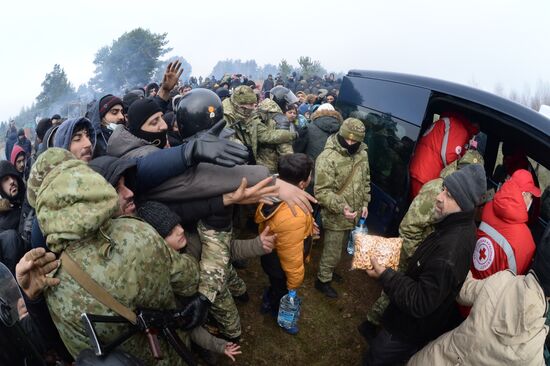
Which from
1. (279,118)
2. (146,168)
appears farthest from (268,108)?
(146,168)

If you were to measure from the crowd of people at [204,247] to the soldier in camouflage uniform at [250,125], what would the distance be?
58.5 inches

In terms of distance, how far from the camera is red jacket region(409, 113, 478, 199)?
12.2 feet

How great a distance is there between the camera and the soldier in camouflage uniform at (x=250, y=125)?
4.73 m

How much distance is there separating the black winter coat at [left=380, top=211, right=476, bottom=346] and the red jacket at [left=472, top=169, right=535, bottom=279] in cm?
55

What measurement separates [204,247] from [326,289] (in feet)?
7.58

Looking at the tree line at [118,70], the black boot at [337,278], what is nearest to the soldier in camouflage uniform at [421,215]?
the black boot at [337,278]

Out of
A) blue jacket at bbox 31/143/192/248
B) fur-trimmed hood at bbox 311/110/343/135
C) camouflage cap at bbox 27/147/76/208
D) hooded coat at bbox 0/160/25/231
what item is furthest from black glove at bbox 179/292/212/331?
fur-trimmed hood at bbox 311/110/343/135

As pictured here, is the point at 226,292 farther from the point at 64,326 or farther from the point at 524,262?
the point at 524,262

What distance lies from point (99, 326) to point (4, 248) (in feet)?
5.27

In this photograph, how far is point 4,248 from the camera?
8.77 feet

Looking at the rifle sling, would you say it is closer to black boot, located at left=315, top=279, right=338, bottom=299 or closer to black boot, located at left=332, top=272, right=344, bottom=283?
black boot, located at left=315, top=279, right=338, bottom=299

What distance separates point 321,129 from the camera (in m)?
5.31

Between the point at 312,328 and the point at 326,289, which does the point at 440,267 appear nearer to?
the point at 312,328

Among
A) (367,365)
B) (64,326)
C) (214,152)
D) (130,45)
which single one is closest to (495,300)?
(367,365)
